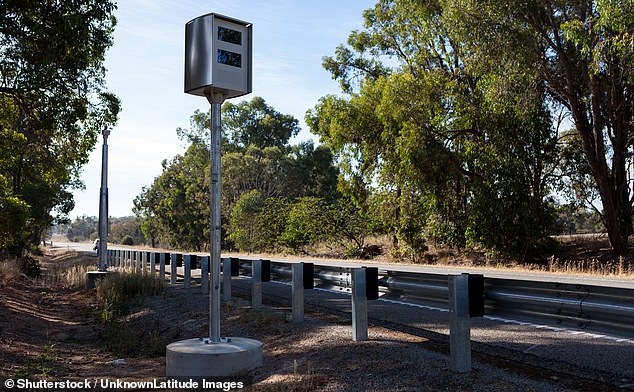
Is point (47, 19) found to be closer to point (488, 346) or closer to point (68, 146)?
point (68, 146)

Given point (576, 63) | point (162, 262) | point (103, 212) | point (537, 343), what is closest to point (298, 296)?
point (537, 343)

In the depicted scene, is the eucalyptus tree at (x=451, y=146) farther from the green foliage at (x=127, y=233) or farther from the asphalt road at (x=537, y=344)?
the green foliage at (x=127, y=233)

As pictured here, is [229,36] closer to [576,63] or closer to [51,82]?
[51,82]

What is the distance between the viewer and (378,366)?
17.4ft

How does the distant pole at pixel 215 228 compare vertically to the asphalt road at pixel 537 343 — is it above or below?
above

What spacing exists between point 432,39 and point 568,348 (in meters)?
27.2

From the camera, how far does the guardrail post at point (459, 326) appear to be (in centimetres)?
501

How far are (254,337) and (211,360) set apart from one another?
6.32ft

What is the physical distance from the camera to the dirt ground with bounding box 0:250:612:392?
4.91m

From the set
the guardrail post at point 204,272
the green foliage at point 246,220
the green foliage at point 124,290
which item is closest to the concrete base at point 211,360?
the guardrail post at point 204,272

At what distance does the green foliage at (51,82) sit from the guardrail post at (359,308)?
8.27 metres

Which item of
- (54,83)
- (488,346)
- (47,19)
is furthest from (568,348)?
(54,83)

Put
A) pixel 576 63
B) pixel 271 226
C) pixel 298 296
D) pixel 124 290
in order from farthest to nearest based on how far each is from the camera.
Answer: pixel 271 226, pixel 576 63, pixel 124 290, pixel 298 296

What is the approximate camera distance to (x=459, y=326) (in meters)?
5.12
